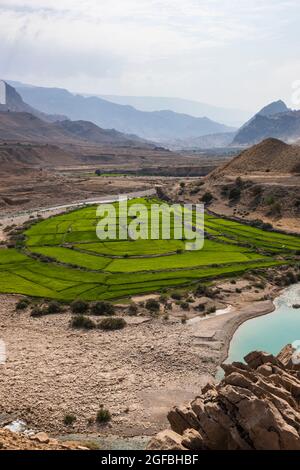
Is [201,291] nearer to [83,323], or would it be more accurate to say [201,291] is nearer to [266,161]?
[83,323]

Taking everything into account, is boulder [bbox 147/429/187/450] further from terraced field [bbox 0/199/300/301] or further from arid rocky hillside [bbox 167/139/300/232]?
arid rocky hillside [bbox 167/139/300/232]

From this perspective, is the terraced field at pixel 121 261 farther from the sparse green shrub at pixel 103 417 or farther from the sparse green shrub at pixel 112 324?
the sparse green shrub at pixel 103 417

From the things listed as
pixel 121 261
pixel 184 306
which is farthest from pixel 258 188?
pixel 184 306

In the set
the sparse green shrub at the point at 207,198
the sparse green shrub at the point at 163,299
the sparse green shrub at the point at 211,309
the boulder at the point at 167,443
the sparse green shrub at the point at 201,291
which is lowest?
the sparse green shrub at the point at 211,309

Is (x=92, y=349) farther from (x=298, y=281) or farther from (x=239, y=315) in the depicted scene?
(x=298, y=281)

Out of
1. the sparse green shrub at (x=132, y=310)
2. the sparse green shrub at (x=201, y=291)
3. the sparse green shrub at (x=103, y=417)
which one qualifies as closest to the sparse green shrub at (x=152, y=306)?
the sparse green shrub at (x=132, y=310)

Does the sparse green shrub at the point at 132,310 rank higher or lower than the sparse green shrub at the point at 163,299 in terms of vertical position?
lower

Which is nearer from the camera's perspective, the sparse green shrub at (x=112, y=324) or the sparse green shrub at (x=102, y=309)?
the sparse green shrub at (x=112, y=324)
